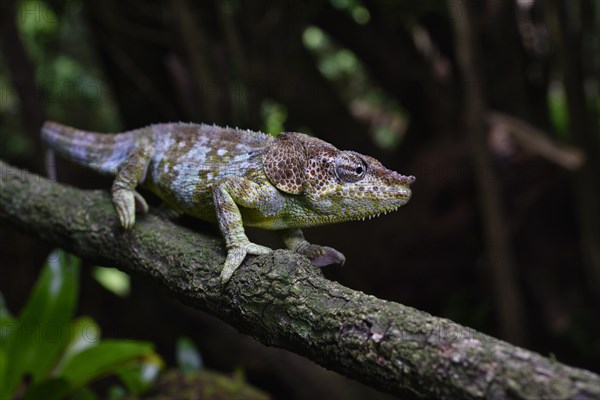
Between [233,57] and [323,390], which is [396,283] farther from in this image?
[233,57]

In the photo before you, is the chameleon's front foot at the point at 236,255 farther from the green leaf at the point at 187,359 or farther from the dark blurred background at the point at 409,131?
the dark blurred background at the point at 409,131

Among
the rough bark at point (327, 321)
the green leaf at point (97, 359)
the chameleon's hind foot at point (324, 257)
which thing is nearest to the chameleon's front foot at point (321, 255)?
the chameleon's hind foot at point (324, 257)

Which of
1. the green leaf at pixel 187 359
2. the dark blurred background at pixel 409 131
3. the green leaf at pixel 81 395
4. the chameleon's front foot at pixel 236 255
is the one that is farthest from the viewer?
the dark blurred background at pixel 409 131

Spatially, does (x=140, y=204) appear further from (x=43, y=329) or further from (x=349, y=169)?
(x=43, y=329)

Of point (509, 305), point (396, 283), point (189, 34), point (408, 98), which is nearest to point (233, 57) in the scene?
point (189, 34)

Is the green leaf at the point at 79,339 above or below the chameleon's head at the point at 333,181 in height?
below

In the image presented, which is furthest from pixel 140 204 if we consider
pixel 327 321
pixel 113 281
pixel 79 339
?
pixel 113 281

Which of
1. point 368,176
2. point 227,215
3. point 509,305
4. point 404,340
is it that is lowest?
point 404,340
